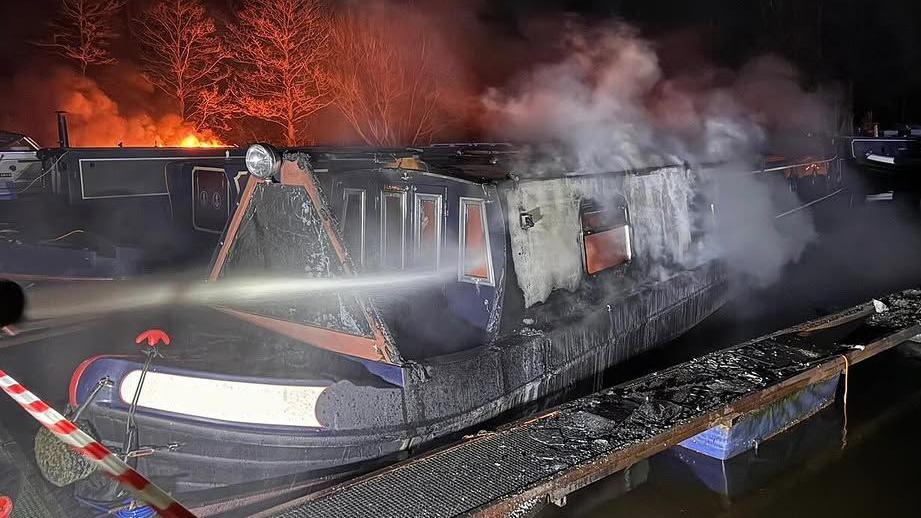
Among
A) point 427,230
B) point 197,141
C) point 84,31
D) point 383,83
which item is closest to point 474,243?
point 427,230

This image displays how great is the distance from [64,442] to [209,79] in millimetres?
25578

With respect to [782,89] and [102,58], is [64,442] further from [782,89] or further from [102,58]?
[102,58]

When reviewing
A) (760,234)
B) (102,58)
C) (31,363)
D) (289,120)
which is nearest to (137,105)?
(102,58)

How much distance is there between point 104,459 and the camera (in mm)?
3111

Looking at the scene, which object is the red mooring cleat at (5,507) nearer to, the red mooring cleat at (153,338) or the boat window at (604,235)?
the red mooring cleat at (153,338)

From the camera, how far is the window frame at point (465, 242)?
14.4ft

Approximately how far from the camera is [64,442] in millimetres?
3426

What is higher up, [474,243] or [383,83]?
[383,83]

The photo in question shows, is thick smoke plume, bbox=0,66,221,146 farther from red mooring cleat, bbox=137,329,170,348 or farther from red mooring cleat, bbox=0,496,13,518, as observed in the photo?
red mooring cleat, bbox=0,496,13,518

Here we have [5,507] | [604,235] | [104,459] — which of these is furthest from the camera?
[604,235]

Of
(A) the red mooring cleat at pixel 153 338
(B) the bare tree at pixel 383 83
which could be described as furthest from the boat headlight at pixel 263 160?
(B) the bare tree at pixel 383 83

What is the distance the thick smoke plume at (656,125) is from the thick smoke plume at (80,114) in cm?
1899

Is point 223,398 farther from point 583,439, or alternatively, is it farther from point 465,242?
point 583,439

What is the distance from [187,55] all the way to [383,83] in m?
9.37
